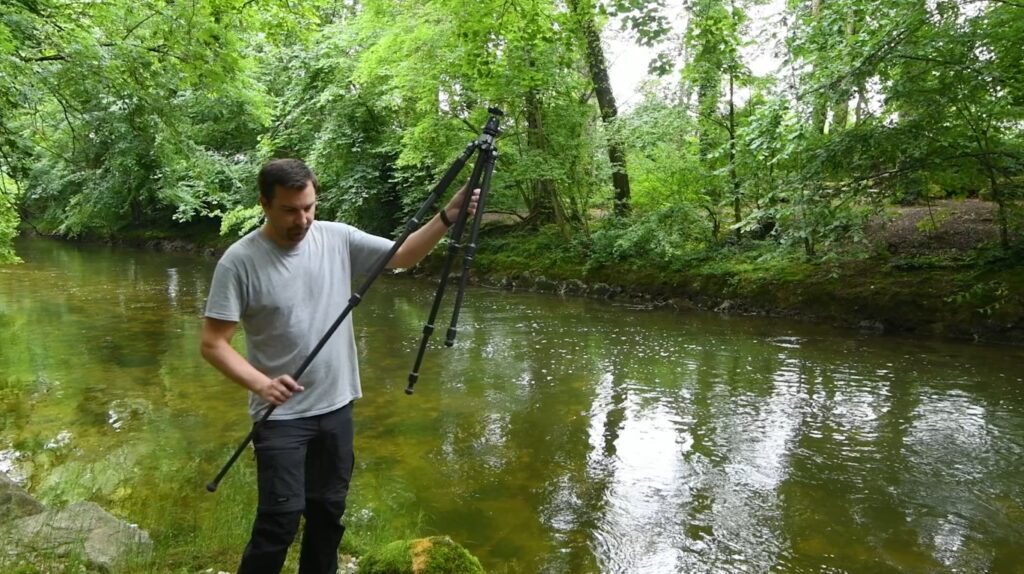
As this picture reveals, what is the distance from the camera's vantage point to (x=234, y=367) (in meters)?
2.54

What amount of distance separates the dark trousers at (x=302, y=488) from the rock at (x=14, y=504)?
2.08 m

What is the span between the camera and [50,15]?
A: 7.18m

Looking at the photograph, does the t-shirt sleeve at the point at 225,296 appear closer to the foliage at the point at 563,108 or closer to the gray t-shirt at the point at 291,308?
the gray t-shirt at the point at 291,308

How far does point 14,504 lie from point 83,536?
0.88 metres

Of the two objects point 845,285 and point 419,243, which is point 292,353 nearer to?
point 419,243

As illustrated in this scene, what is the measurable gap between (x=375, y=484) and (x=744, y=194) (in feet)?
35.9

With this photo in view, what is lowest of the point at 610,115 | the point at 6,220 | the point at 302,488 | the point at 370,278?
the point at 302,488

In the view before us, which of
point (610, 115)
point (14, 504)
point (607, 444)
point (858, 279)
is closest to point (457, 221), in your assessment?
point (14, 504)

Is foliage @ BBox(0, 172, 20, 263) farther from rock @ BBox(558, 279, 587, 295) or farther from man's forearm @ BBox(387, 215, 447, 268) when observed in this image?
rock @ BBox(558, 279, 587, 295)

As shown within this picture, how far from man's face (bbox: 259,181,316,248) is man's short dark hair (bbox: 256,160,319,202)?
0.02 m

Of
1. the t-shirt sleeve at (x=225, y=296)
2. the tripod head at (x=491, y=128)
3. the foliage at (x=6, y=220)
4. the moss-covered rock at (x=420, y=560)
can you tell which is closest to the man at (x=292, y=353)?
the t-shirt sleeve at (x=225, y=296)

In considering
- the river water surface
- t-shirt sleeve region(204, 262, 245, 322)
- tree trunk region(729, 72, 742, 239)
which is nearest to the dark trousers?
t-shirt sleeve region(204, 262, 245, 322)

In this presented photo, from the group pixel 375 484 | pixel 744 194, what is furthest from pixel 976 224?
pixel 375 484

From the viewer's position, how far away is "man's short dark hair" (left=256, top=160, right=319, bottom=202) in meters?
2.57
